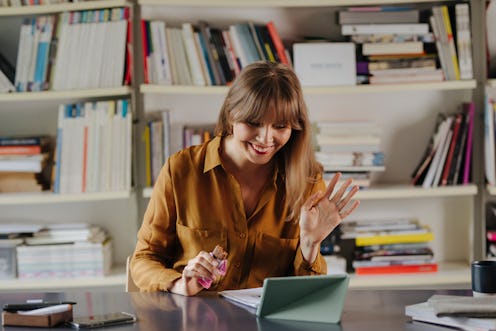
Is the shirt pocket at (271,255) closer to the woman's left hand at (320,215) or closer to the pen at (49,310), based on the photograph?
the woman's left hand at (320,215)

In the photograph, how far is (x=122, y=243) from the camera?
3.76 meters

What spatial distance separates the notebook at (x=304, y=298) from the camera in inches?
73.6

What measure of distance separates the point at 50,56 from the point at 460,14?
1.70 m

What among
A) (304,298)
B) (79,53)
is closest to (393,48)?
(79,53)

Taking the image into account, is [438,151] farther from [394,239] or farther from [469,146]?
[394,239]

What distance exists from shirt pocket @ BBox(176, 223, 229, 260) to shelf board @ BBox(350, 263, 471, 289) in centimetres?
122

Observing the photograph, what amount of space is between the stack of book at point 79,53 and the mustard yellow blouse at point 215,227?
3.64 ft

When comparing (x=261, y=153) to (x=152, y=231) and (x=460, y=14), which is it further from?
(x=460, y=14)

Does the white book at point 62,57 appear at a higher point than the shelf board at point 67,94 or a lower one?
higher

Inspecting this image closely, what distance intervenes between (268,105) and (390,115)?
1567 mm

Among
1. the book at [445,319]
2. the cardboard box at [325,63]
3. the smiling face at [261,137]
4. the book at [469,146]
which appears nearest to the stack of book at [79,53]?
the cardboard box at [325,63]

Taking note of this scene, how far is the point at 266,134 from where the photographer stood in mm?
2338

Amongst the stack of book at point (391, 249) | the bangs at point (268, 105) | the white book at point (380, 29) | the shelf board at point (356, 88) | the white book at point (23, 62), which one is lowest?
the stack of book at point (391, 249)

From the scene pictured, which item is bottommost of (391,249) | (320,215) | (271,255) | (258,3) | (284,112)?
(391,249)
